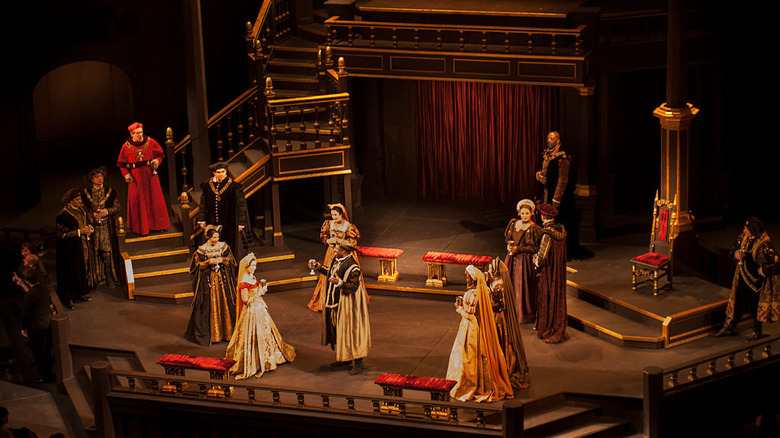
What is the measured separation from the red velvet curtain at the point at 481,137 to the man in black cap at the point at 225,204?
3724mm

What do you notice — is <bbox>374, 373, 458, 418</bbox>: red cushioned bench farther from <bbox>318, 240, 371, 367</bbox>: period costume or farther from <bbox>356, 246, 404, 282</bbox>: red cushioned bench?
<bbox>356, 246, 404, 282</bbox>: red cushioned bench

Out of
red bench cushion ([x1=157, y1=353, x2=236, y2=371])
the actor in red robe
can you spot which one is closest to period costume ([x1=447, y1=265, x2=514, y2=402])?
red bench cushion ([x1=157, y1=353, x2=236, y2=371])

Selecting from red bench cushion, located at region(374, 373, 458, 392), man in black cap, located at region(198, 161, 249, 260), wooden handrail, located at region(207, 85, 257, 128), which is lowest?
red bench cushion, located at region(374, 373, 458, 392)

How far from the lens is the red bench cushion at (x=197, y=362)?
12039mm

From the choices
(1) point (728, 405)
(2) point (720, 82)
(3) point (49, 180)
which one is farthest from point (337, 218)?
(3) point (49, 180)

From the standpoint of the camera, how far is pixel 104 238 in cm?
1461

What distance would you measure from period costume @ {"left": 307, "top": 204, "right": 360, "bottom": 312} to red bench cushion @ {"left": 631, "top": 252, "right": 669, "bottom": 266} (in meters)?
2.86

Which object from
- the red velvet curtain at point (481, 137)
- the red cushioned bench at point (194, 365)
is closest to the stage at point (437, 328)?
the red cushioned bench at point (194, 365)

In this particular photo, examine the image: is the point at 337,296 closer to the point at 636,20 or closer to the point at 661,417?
the point at 661,417

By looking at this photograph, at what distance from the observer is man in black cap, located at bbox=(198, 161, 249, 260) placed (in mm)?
13977

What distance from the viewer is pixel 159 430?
12211mm

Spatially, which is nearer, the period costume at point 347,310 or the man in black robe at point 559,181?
the period costume at point 347,310

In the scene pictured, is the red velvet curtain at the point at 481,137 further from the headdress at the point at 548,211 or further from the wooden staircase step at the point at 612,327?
the headdress at the point at 548,211

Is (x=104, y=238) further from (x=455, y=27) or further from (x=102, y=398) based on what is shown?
(x=455, y=27)
